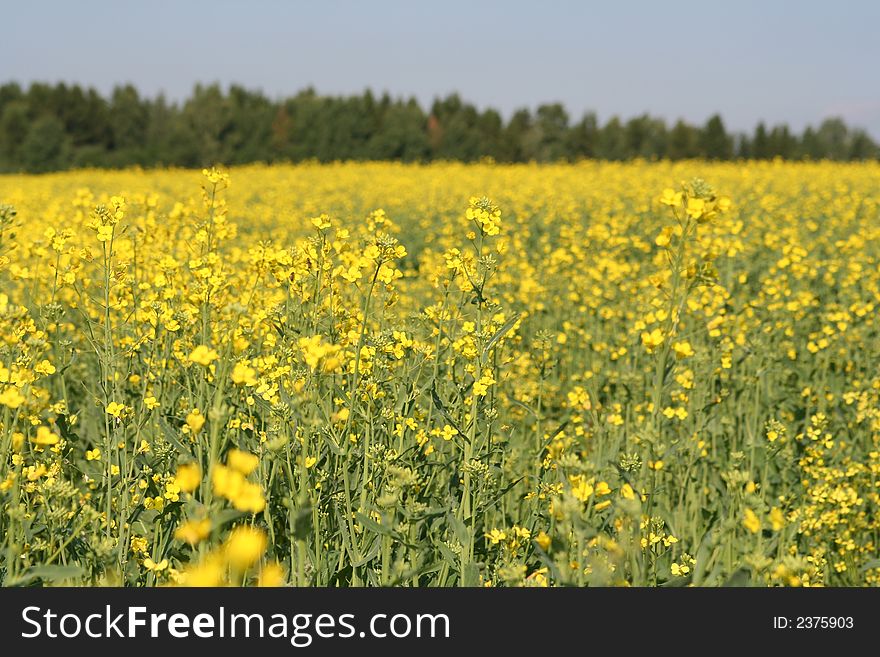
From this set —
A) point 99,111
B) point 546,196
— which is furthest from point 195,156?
point 546,196

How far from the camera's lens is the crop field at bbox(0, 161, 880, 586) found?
225 centimetres

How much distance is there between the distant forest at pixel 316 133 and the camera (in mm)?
33906

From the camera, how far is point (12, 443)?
101 inches

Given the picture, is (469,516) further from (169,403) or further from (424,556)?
(169,403)

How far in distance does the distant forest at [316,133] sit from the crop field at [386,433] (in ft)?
99.3

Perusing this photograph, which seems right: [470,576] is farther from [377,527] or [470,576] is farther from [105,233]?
[105,233]

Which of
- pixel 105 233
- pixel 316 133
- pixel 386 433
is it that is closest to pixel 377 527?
pixel 386 433

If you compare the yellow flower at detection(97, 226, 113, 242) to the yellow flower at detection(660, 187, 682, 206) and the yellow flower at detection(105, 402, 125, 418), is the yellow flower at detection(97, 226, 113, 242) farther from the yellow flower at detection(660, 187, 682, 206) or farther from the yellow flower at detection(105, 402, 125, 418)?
the yellow flower at detection(660, 187, 682, 206)

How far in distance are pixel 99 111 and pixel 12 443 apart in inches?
1502

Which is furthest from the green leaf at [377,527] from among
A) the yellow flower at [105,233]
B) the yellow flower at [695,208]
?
the yellow flower at [105,233]

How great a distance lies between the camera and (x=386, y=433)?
3.16 m

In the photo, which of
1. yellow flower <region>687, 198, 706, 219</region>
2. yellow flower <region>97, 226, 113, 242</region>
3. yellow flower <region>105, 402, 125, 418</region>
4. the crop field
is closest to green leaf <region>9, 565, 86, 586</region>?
the crop field

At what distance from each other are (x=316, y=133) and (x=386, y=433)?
110 feet

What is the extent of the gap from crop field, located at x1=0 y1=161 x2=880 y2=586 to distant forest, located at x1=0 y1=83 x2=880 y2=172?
30.3 m
